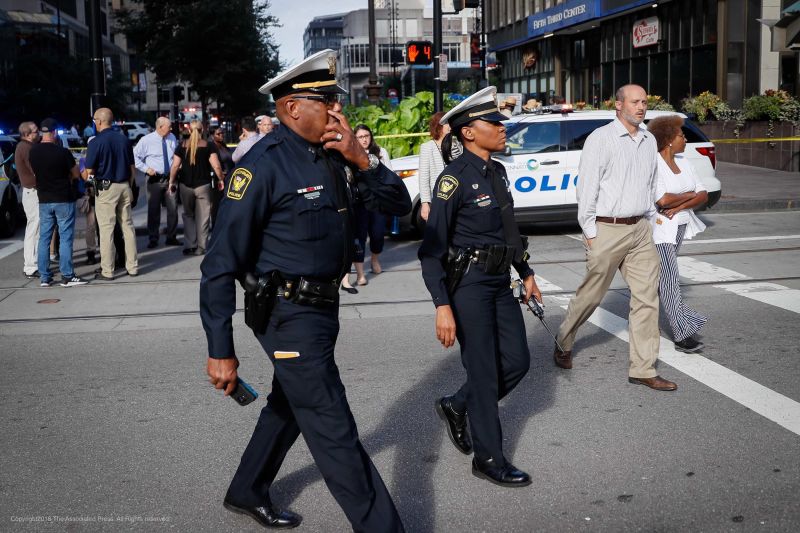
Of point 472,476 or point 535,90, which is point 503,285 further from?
point 535,90

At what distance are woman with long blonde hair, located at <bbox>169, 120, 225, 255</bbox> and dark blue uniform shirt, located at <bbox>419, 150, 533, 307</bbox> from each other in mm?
8220

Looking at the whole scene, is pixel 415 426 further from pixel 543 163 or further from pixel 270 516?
pixel 543 163

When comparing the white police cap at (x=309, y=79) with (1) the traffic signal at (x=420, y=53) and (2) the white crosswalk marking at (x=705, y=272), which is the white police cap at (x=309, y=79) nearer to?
(2) the white crosswalk marking at (x=705, y=272)

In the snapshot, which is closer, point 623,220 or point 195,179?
point 623,220

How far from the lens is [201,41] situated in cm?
4375

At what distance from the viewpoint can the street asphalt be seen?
4191 mm

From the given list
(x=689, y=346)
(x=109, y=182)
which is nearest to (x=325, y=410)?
(x=689, y=346)

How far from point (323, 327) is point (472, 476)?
1.48m

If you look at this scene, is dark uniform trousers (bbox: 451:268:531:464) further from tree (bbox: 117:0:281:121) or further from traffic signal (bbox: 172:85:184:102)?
tree (bbox: 117:0:281:121)

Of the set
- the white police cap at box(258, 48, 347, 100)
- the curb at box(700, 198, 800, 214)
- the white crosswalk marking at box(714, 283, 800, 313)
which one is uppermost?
the white police cap at box(258, 48, 347, 100)

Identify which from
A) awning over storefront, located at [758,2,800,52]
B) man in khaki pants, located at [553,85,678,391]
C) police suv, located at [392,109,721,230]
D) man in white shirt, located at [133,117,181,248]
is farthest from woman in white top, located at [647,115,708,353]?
awning over storefront, located at [758,2,800,52]

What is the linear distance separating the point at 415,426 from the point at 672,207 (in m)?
2.57

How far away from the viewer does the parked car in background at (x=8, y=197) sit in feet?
48.1

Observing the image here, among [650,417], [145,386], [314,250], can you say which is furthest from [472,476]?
[145,386]
